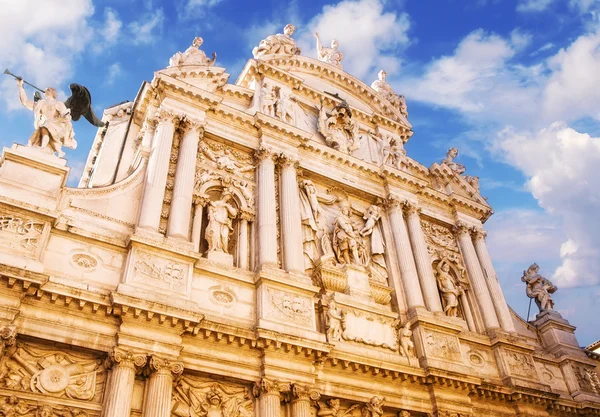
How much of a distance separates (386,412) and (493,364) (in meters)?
3.91

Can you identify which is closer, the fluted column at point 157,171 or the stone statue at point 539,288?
the fluted column at point 157,171

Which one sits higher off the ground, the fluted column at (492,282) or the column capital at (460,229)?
the column capital at (460,229)

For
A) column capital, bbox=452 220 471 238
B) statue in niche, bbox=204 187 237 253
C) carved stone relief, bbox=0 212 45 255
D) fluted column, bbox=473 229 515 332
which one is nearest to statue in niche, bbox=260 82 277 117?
statue in niche, bbox=204 187 237 253

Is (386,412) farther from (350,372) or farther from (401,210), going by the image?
(401,210)

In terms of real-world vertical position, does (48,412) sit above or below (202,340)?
below

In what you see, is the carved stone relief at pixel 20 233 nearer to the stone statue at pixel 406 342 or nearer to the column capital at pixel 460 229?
the stone statue at pixel 406 342

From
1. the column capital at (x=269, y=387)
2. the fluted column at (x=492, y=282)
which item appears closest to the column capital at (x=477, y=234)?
the fluted column at (x=492, y=282)

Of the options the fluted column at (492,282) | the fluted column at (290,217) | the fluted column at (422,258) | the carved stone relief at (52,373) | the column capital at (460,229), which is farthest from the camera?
the column capital at (460,229)

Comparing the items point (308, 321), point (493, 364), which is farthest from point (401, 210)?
point (308, 321)

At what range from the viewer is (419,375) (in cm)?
1152

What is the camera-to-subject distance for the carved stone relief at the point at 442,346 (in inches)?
485

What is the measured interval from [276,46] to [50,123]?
823 cm

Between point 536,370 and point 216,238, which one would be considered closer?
point 216,238

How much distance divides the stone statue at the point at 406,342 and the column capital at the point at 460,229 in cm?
516
